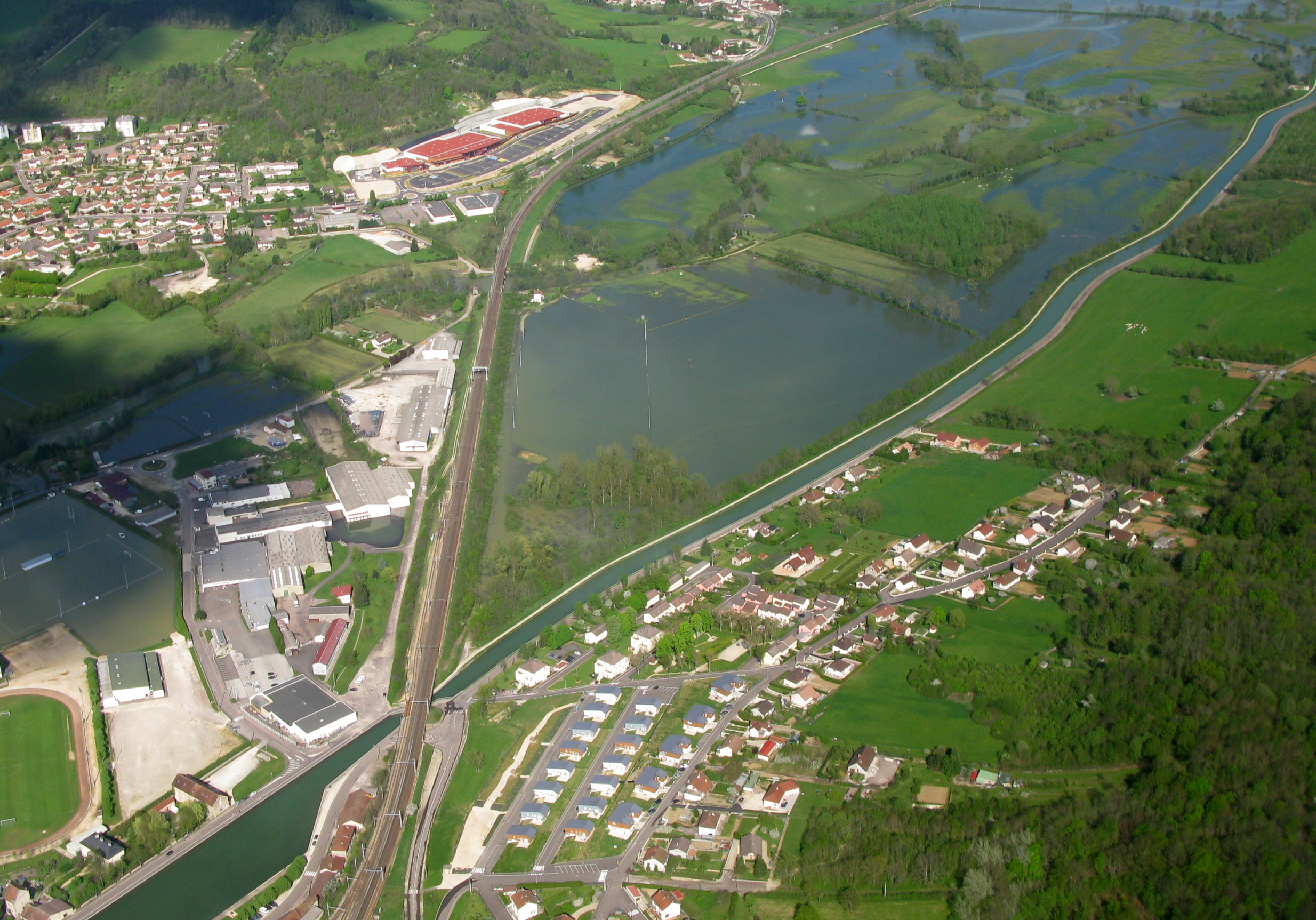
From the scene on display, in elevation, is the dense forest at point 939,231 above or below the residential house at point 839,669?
above

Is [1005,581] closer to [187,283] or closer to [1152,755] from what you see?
[1152,755]

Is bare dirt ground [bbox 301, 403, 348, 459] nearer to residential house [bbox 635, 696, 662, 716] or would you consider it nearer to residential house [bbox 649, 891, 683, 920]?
→ residential house [bbox 635, 696, 662, 716]

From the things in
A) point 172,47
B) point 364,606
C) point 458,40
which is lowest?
point 364,606

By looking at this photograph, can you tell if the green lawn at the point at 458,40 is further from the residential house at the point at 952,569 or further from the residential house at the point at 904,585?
the residential house at the point at 904,585

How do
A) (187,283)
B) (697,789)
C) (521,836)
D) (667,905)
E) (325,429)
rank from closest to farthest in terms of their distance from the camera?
1. (667,905)
2. (521,836)
3. (697,789)
4. (325,429)
5. (187,283)

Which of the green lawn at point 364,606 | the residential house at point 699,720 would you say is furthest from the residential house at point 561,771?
the green lawn at point 364,606

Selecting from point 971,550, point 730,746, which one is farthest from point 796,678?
point 971,550

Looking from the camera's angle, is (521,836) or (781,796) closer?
(521,836)
